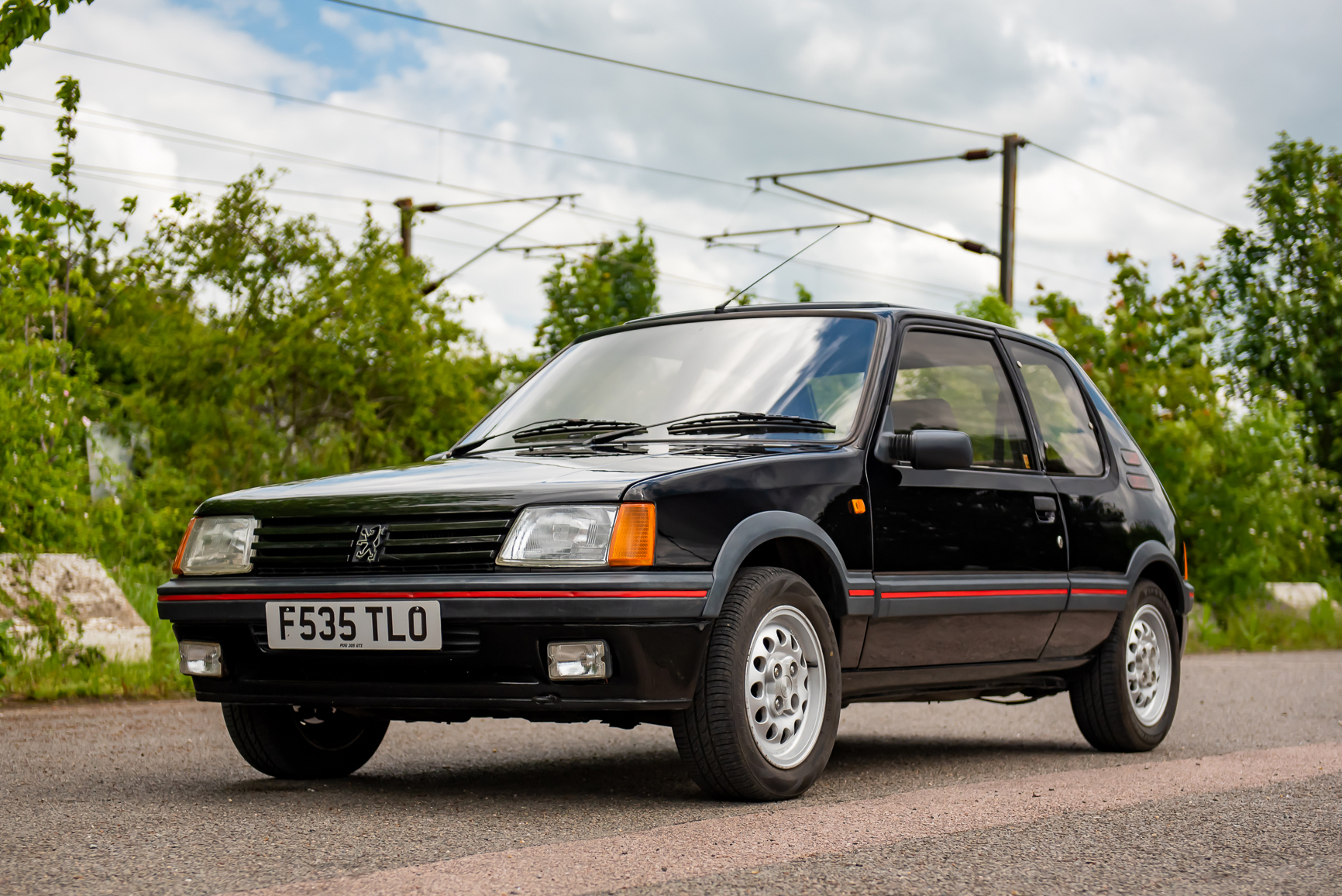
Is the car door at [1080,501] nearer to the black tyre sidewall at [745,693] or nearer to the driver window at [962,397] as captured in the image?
the driver window at [962,397]

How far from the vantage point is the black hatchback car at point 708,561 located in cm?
447

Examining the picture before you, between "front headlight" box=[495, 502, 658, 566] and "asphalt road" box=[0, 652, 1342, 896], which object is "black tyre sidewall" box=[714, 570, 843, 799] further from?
"front headlight" box=[495, 502, 658, 566]

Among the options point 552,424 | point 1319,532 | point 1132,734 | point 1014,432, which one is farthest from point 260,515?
point 1319,532

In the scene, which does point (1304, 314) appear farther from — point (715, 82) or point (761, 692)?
point (761, 692)

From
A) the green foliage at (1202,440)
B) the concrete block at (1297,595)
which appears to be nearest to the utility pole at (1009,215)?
the green foliage at (1202,440)

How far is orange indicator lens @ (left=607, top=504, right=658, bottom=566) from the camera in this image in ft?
14.5

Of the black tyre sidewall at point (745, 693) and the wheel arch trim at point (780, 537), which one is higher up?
the wheel arch trim at point (780, 537)

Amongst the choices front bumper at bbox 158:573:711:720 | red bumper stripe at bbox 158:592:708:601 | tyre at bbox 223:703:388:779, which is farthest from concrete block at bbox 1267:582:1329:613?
red bumper stripe at bbox 158:592:708:601

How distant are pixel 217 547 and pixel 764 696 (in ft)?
6.17

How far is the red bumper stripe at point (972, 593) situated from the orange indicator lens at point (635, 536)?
3.91ft

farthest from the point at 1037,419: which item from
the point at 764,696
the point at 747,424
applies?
the point at 764,696

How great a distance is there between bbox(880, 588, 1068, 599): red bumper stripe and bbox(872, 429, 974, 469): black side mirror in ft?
1.50

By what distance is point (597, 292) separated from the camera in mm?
26609

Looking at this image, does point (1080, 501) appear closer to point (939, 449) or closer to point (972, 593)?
point (972, 593)
